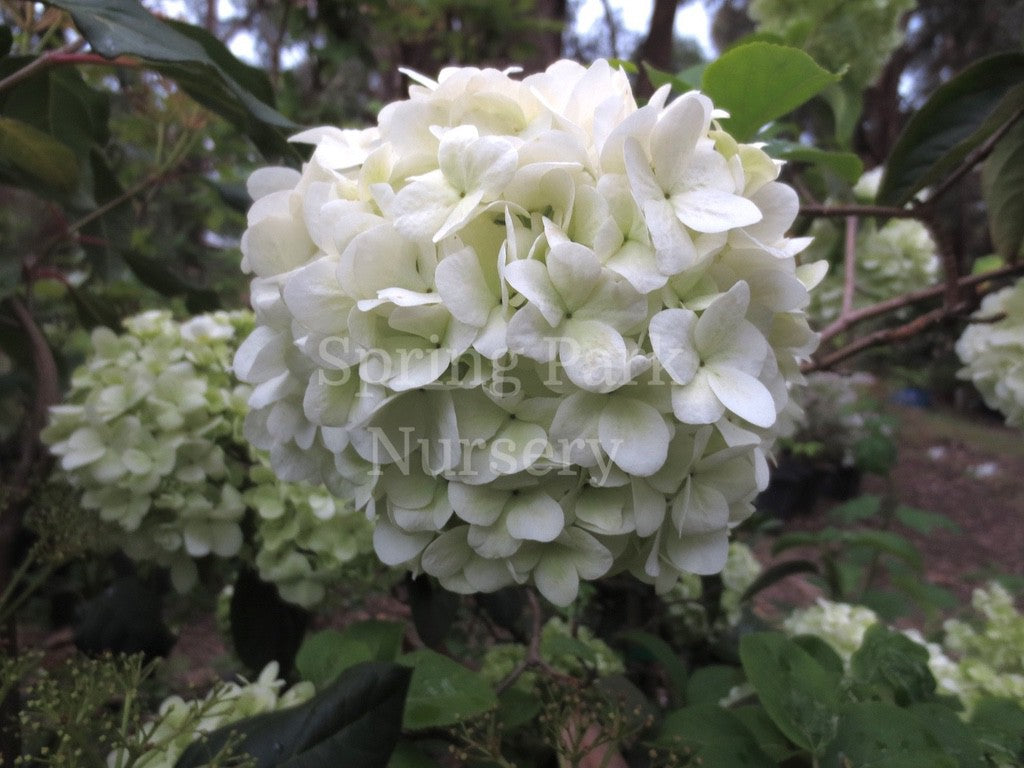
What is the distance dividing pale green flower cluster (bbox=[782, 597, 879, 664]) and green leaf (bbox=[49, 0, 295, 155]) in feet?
2.75

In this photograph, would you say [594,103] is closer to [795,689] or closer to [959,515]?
[795,689]

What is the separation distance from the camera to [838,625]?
0.94 metres

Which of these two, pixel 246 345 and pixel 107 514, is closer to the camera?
pixel 246 345

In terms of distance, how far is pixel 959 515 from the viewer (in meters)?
3.22

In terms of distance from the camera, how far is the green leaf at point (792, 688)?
0.49 meters

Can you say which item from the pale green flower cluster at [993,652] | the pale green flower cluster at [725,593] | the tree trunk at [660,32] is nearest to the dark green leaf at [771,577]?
the pale green flower cluster at [725,593]

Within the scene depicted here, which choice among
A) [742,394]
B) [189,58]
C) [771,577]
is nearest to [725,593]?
[771,577]

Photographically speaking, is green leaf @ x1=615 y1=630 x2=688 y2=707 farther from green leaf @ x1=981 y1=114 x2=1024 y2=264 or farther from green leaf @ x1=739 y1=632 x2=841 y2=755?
green leaf @ x1=981 y1=114 x2=1024 y2=264

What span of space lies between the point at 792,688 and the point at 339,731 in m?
0.33

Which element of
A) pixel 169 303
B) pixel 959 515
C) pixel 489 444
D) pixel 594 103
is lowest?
pixel 959 515

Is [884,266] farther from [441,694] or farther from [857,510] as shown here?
[441,694]

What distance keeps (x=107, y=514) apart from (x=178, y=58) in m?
0.41

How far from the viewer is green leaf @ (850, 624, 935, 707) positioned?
0.57 m

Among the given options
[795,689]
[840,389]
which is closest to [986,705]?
[795,689]
